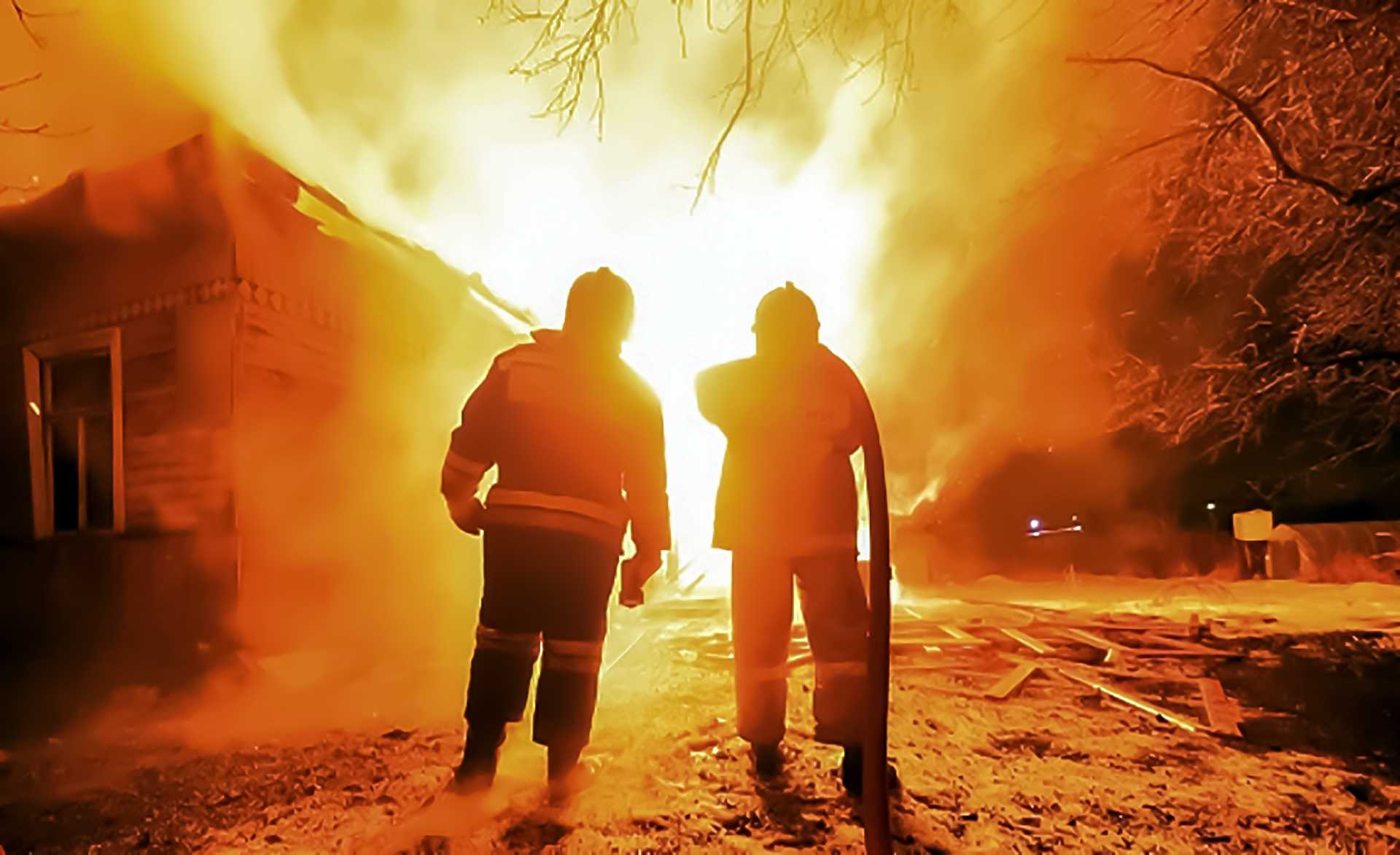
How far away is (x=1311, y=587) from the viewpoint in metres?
13.1

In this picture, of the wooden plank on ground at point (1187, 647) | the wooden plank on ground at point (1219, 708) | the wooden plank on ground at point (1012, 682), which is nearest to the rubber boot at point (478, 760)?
the wooden plank on ground at point (1012, 682)

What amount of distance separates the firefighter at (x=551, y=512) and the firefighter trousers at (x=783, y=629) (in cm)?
54

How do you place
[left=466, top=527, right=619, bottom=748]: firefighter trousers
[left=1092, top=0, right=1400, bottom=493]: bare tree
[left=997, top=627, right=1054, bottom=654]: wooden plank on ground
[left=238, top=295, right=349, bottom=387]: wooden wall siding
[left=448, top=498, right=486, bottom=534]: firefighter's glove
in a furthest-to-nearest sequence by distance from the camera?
[left=997, top=627, right=1054, bottom=654]: wooden plank on ground → [left=238, top=295, right=349, bottom=387]: wooden wall siding → [left=1092, top=0, right=1400, bottom=493]: bare tree → [left=448, top=498, right=486, bottom=534]: firefighter's glove → [left=466, top=527, right=619, bottom=748]: firefighter trousers

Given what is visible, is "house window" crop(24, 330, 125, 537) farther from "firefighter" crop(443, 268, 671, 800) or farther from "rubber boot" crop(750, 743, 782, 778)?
"rubber boot" crop(750, 743, 782, 778)

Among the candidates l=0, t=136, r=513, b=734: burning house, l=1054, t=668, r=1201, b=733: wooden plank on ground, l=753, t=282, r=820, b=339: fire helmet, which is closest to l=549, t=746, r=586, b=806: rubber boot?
l=753, t=282, r=820, b=339: fire helmet

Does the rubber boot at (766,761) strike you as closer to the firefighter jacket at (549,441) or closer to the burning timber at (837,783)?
the burning timber at (837,783)

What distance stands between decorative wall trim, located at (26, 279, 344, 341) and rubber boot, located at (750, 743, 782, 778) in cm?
549

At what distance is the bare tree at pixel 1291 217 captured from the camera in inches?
207

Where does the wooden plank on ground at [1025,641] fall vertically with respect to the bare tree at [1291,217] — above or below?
below

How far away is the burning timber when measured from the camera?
8.61 feet

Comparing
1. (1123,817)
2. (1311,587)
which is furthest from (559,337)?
(1311,587)

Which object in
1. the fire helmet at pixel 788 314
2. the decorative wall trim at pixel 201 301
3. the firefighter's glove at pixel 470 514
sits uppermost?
the decorative wall trim at pixel 201 301

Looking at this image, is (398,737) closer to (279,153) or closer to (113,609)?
(113,609)

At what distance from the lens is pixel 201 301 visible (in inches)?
239
